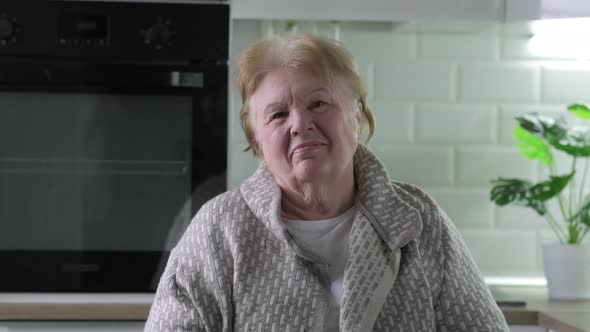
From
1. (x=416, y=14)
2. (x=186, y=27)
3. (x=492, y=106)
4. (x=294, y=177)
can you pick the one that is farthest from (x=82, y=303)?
(x=492, y=106)

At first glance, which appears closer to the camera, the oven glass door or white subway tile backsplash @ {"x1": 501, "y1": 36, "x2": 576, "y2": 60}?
the oven glass door

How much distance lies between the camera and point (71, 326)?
86.1 inches

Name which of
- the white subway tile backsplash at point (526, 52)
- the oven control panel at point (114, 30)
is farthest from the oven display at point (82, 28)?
the white subway tile backsplash at point (526, 52)

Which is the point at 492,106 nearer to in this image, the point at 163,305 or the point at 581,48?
the point at 581,48

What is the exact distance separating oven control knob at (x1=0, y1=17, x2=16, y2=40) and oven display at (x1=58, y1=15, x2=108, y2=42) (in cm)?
11

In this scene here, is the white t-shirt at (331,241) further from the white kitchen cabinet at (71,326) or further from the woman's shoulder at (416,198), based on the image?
the white kitchen cabinet at (71,326)

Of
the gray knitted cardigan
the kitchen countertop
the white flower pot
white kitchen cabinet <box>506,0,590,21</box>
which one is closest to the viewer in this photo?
the gray knitted cardigan

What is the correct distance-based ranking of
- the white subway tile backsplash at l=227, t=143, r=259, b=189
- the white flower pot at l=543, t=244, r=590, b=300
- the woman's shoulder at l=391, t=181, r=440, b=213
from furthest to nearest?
the white subway tile backsplash at l=227, t=143, r=259, b=189 → the white flower pot at l=543, t=244, r=590, b=300 → the woman's shoulder at l=391, t=181, r=440, b=213

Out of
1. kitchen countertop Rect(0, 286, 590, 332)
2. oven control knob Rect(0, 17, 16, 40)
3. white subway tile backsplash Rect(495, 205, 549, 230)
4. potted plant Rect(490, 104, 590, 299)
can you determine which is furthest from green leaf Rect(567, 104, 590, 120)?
oven control knob Rect(0, 17, 16, 40)

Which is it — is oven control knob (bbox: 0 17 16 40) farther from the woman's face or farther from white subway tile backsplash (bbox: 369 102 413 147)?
white subway tile backsplash (bbox: 369 102 413 147)

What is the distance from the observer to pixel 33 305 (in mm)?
2160

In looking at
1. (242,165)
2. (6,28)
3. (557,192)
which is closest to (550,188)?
(557,192)

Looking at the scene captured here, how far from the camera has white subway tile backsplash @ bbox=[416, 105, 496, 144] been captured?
282 centimetres

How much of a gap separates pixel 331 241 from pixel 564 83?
4.73ft
